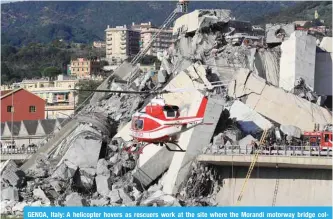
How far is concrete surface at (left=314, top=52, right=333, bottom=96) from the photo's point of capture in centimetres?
6016

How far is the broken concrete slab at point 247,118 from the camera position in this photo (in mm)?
50281

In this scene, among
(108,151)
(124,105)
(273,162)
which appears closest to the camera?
(273,162)

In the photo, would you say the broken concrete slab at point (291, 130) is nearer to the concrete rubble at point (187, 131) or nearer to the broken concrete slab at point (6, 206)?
the concrete rubble at point (187, 131)

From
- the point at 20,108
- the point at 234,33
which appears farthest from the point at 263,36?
the point at 20,108

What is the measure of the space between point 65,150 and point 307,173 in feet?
51.9

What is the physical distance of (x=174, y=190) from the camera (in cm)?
4506

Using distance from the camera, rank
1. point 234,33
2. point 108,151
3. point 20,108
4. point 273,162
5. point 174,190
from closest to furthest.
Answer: point 273,162, point 174,190, point 108,151, point 234,33, point 20,108

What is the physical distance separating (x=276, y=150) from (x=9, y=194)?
1414cm

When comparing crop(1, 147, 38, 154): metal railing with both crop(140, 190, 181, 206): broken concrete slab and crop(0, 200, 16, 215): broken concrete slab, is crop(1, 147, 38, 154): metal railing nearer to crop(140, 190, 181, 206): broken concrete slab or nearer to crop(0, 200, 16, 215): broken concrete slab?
crop(0, 200, 16, 215): broken concrete slab

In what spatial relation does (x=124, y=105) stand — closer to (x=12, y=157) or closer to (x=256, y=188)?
(x=12, y=157)

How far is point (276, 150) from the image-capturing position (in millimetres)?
42688

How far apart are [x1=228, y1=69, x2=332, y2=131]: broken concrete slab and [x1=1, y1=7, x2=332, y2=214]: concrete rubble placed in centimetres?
6

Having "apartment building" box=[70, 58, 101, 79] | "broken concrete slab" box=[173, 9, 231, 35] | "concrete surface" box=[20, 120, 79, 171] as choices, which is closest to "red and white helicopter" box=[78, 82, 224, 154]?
"concrete surface" box=[20, 120, 79, 171]

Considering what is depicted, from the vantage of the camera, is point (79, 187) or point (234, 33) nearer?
point (79, 187)
